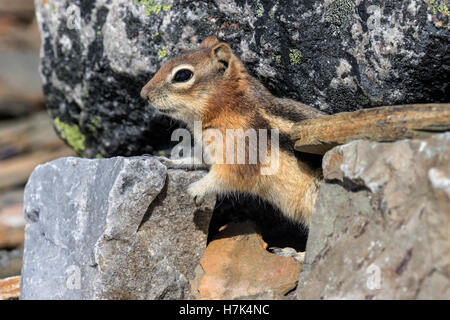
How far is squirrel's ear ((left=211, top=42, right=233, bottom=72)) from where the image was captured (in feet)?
17.1

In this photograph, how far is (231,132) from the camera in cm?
518

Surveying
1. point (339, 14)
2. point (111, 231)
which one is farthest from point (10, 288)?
point (339, 14)

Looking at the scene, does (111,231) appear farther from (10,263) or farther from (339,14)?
(10,263)

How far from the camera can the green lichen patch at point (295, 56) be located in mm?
5340

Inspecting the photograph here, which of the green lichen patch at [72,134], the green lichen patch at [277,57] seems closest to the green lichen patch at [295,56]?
the green lichen patch at [277,57]

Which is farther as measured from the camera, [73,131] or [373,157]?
[73,131]

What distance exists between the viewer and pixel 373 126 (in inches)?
160

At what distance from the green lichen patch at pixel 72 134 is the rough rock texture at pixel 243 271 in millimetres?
2627

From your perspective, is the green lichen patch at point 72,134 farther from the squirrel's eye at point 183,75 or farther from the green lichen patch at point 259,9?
the green lichen patch at point 259,9

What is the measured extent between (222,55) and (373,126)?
1.85 meters

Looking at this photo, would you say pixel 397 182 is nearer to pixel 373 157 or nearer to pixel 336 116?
pixel 373 157

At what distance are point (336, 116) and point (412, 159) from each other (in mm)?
1001

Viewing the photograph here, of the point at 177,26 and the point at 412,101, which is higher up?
the point at 177,26
